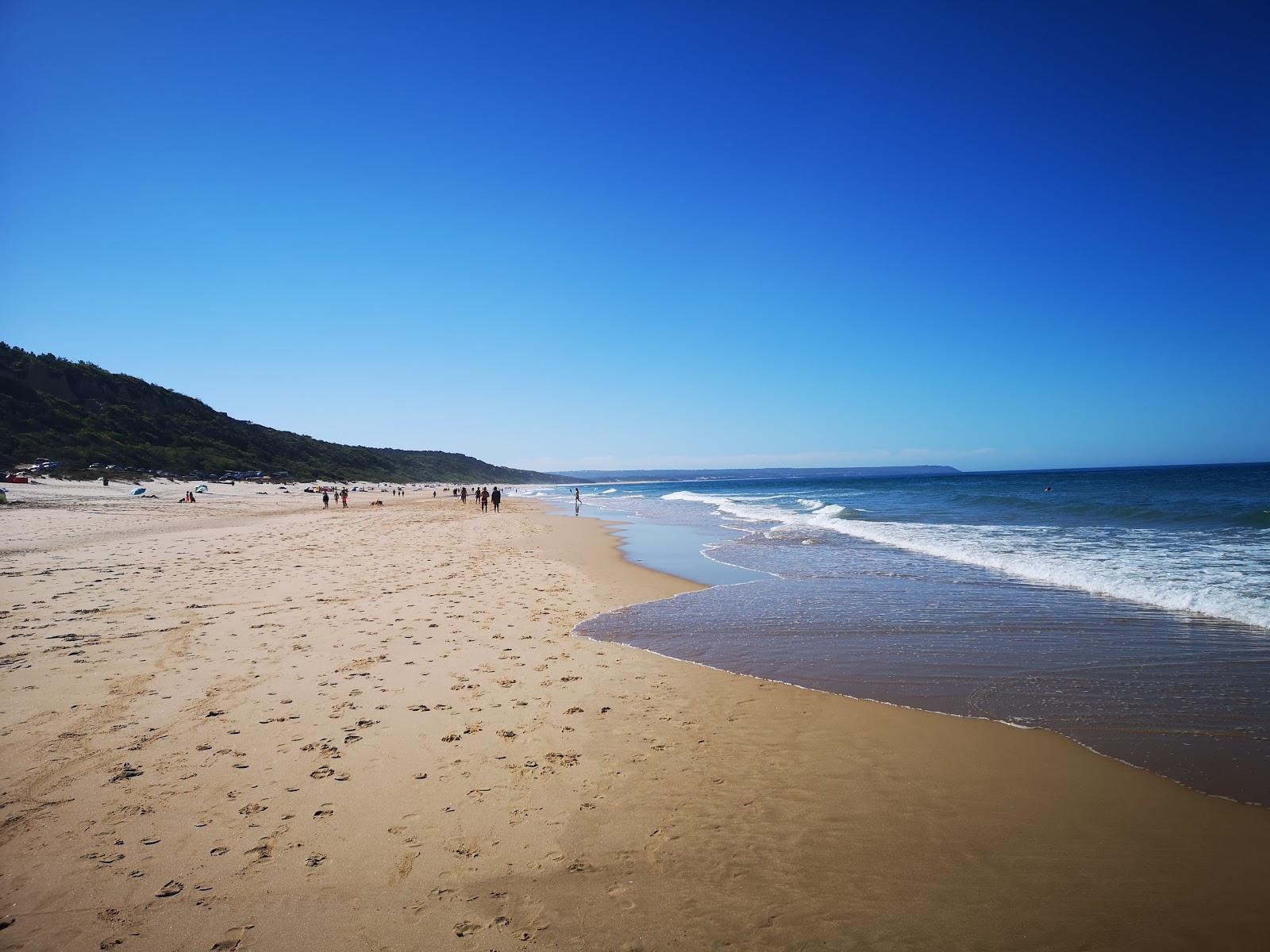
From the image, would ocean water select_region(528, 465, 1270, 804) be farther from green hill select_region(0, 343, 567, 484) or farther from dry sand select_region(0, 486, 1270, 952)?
green hill select_region(0, 343, 567, 484)

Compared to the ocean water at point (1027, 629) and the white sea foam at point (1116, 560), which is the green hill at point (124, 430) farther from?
the white sea foam at point (1116, 560)

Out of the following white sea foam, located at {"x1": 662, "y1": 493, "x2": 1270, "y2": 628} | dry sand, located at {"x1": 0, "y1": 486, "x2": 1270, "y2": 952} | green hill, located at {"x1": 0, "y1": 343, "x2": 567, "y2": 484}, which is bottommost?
dry sand, located at {"x1": 0, "y1": 486, "x2": 1270, "y2": 952}

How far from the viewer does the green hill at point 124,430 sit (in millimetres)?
53844

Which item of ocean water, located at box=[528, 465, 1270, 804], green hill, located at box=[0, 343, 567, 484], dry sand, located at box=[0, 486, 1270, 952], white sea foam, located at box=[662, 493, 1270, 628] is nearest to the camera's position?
dry sand, located at box=[0, 486, 1270, 952]

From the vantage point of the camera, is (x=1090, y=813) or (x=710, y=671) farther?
(x=710, y=671)

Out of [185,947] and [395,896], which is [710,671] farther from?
[185,947]

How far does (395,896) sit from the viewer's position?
11.4ft

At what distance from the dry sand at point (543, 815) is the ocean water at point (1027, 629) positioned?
0.85m

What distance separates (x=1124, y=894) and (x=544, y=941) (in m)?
3.32

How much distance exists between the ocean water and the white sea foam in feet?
0.23

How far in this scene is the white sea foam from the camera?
10.9 metres

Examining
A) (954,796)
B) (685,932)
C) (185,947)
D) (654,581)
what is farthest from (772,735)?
(654,581)

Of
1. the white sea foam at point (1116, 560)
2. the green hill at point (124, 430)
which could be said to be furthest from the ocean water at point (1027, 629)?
the green hill at point (124, 430)

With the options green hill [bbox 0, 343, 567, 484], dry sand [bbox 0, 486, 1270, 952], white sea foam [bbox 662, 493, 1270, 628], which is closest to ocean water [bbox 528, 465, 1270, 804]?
white sea foam [bbox 662, 493, 1270, 628]
